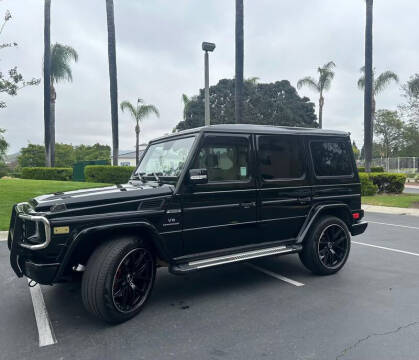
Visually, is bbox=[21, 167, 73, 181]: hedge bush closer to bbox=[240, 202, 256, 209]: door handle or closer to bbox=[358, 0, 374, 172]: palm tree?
bbox=[358, 0, 374, 172]: palm tree

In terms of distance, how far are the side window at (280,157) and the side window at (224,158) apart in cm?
27

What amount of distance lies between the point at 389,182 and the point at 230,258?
55.7 feet

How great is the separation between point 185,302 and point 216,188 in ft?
4.73

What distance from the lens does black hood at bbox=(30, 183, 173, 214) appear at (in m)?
3.48

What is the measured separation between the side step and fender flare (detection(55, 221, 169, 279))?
0.73 ft

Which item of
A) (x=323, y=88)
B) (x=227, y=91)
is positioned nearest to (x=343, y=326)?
(x=323, y=88)

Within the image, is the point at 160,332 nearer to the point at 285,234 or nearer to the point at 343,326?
the point at 343,326

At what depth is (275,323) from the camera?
365 centimetres

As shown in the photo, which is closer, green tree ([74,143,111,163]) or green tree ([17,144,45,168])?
green tree ([17,144,45,168])

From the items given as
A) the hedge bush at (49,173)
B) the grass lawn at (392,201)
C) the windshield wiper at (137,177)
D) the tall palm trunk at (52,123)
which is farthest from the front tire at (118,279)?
the tall palm trunk at (52,123)

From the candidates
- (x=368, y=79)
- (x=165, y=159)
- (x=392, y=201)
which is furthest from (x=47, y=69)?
(x=165, y=159)

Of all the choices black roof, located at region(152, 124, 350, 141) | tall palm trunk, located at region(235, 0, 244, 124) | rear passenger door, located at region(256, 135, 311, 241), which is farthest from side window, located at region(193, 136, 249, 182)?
tall palm trunk, located at region(235, 0, 244, 124)

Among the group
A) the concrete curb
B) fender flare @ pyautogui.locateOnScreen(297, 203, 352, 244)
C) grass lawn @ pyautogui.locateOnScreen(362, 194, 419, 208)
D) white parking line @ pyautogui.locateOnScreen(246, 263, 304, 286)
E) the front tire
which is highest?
fender flare @ pyautogui.locateOnScreen(297, 203, 352, 244)

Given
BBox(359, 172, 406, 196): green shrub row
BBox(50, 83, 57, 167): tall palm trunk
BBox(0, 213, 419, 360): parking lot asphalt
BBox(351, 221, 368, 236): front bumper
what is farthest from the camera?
BBox(50, 83, 57, 167): tall palm trunk
